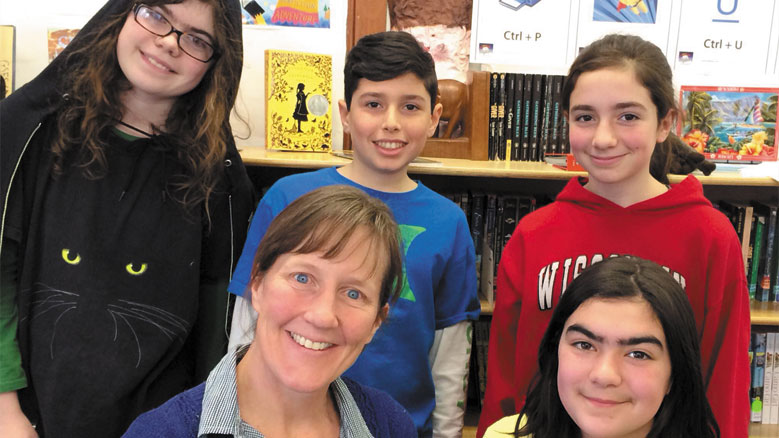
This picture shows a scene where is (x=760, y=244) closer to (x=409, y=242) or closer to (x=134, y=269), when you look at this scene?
(x=409, y=242)

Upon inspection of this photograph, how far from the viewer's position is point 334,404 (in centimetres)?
109

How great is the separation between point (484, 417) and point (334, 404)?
67 centimetres

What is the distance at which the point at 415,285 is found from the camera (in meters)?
1.53

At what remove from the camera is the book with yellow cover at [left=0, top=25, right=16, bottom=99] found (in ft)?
7.11

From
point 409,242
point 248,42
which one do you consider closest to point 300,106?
point 248,42

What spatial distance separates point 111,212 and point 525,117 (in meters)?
1.36

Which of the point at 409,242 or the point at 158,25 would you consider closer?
the point at 158,25

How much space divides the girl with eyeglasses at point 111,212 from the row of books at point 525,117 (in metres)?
0.98

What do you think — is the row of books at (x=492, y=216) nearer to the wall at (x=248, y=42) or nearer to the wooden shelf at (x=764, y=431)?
the wall at (x=248, y=42)

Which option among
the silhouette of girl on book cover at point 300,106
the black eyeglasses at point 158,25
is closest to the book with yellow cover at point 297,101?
the silhouette of girl on book cover at point 300,106

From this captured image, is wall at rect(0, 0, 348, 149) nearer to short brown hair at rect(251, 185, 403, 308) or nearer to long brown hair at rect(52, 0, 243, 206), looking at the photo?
long brown hair at rect(52, 0, 243, 206)

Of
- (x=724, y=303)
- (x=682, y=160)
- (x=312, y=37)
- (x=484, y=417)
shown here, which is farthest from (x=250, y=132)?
(x=724, y=303)

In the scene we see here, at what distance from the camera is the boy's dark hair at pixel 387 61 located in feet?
5.11

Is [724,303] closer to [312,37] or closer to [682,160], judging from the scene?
[682,160]
